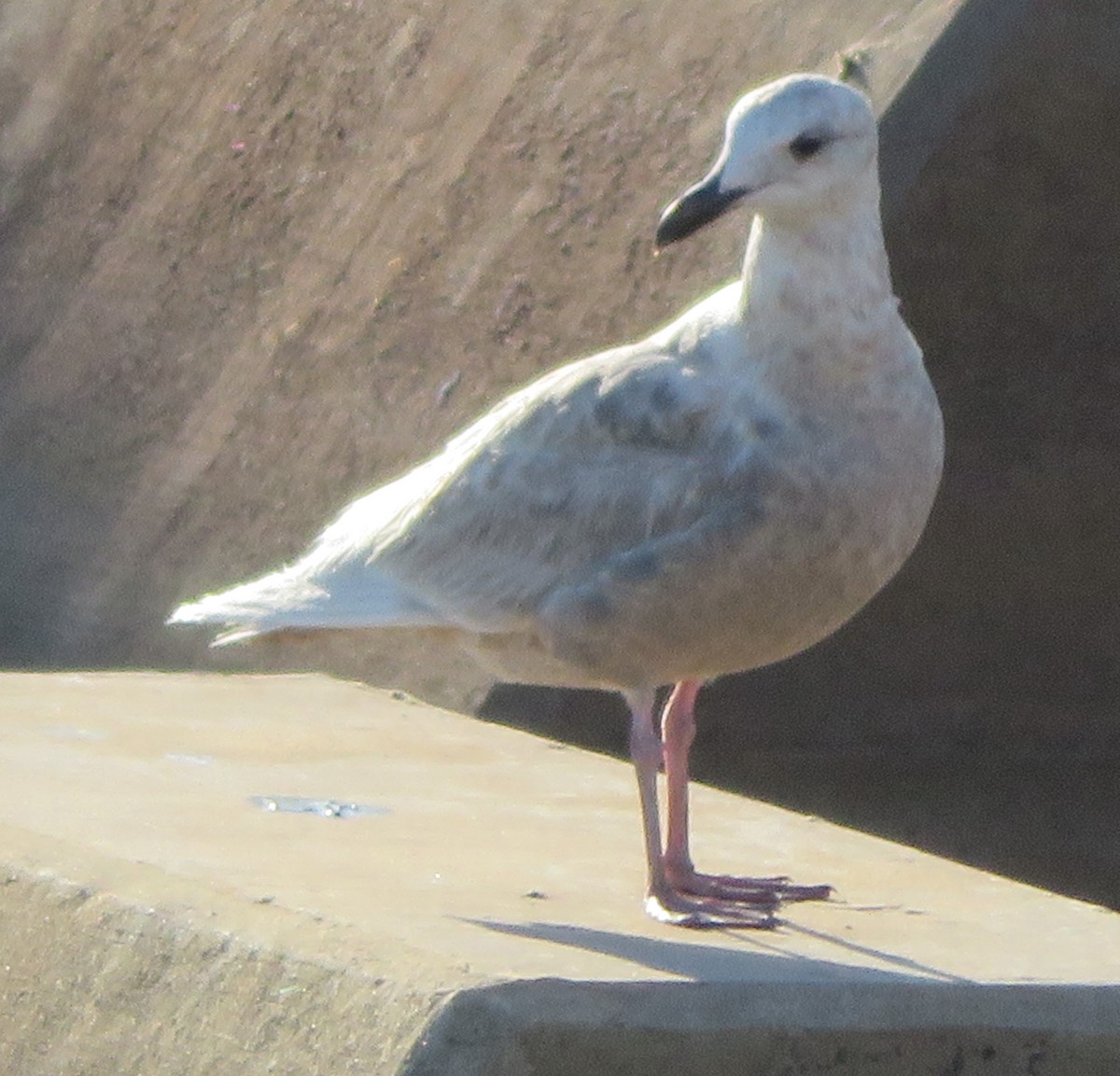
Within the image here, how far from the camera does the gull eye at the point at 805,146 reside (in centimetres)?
475

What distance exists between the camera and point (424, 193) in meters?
8.41

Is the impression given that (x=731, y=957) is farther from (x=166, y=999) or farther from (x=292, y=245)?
(x=292, y=245)

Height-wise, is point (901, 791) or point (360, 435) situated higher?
point (360, 435)

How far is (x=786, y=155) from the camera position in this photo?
476 cm

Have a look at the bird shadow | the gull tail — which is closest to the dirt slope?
the gull tail

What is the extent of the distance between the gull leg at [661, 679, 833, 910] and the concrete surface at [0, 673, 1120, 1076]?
0.24ft

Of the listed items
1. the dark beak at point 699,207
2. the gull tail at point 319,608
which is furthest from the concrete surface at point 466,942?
the dark beak at point 699,207

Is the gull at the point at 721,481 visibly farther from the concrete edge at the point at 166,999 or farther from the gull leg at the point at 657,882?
the concrete edge at the point at 166,999

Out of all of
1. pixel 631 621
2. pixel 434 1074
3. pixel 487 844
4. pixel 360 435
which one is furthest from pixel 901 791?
pixel 434 1074

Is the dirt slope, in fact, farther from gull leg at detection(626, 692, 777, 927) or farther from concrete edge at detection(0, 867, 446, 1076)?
concrete edge at detection(0, 867, 446, 1076)

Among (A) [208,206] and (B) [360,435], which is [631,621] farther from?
(A) [208,206]

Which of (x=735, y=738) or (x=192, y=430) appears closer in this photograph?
(x=735, y=738)

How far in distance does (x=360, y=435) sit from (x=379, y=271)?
0.64 m

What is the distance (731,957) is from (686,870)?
523 millimetres
